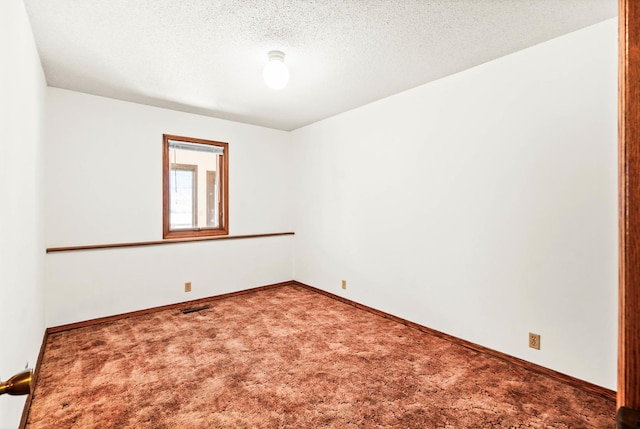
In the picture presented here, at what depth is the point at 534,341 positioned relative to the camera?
2.46 m

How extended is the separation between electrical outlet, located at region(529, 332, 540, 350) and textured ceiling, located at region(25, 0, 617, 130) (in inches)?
86.0

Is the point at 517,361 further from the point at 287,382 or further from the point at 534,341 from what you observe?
the point at 287,382

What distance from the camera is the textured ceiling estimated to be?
200cm

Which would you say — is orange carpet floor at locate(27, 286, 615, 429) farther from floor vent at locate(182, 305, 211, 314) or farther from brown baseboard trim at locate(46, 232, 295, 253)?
brown baseboard trim at locate(46, 232, 295, 253)

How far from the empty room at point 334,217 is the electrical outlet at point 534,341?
0.08 feet

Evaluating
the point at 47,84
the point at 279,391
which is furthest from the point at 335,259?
the point at 47,84

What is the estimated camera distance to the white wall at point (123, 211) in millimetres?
3318

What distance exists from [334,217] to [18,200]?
317cm

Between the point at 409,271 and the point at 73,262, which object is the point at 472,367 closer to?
the point at 409,271

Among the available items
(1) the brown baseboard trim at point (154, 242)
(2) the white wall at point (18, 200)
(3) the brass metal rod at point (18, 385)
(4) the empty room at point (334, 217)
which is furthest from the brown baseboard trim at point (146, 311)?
(3) the brass metal rod at point (18, 385)

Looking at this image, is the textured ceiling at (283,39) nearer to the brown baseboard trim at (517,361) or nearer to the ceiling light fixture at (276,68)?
the ceiling light fixture at (276,68)

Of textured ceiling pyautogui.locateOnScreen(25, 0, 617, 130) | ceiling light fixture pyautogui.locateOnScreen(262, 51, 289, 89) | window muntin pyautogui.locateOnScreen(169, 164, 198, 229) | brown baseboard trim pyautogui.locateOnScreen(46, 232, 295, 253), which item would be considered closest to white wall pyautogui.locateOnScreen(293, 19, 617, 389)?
textured ceiling pyautogui.locateOnScreen(25, 0, 617, 130)

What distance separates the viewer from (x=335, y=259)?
4.38 meters

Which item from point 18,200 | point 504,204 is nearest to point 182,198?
point 18,200
